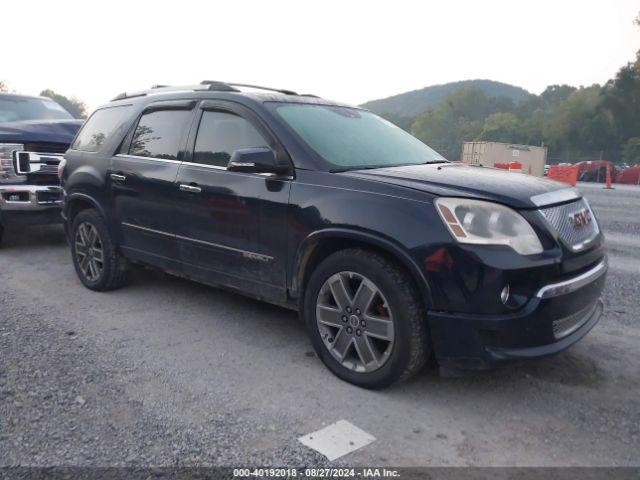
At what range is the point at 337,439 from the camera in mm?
2697

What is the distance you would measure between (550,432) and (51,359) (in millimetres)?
3072

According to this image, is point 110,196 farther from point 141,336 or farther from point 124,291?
point 141,336

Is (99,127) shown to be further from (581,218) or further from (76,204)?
(581,218)

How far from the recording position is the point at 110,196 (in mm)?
4840

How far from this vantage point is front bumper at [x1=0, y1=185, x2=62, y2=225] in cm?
657

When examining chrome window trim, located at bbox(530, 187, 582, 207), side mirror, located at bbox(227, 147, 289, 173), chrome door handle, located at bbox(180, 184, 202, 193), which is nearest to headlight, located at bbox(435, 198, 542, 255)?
chrome window trim, located at bbox(530, 187, 582, 207)

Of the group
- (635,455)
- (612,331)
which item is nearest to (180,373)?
(635,455)

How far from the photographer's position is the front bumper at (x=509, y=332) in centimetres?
279

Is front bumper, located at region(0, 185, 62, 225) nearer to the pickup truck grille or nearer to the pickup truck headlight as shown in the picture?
the pickup truck headlight

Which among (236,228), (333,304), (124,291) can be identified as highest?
(236,228)

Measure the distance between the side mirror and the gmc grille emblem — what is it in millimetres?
1746

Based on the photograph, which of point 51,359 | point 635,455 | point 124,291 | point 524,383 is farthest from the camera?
point 124,291

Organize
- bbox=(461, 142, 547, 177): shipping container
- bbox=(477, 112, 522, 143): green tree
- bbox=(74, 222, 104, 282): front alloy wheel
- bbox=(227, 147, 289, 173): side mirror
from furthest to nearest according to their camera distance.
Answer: bbox=(477, 112, 522, 143): green tree
bbox=(461, 142, 547, 177): shipping container
bbox=(74, 222, 104, 282): front alloy wheel
bbox=(227, 147, 289, 173): side mirror

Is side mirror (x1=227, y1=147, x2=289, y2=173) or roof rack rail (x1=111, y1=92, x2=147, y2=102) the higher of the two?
roof rack rail (x1=111, y1=92, x2=147, y2=102)
